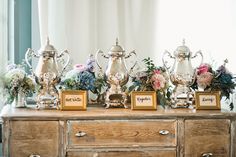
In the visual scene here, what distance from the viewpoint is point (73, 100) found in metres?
2.25

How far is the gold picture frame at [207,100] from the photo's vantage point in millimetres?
2299

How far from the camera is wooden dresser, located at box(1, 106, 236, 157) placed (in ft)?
6.89

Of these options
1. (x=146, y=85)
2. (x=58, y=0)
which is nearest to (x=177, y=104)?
(x=146, y=85)

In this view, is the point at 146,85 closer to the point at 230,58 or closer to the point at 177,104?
the point at 177,104

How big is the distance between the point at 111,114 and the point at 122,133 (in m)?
0.12

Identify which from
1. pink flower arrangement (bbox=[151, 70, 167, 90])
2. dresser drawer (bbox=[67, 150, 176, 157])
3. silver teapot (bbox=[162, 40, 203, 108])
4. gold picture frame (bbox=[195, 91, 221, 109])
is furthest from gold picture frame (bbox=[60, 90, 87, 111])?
gold picture frame (bbox=[195, 91, 221, 109])

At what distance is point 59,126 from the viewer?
2107mm

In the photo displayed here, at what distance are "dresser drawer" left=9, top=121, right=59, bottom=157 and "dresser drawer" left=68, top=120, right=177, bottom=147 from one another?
0.29 feet

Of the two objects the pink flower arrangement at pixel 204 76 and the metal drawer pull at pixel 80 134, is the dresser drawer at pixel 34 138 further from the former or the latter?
the pink flower arrangement at pixel 204 76

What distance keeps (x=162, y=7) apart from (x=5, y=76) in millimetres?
1116

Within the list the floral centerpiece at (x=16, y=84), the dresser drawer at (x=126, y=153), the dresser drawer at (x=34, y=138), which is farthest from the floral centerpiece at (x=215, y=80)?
the floral centerpiece at (x=16, y=84)

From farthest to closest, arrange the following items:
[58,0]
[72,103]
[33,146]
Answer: [58,0]
[72,103]
[33,146]

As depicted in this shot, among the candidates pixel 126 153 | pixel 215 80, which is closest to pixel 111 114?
pixel 126 153

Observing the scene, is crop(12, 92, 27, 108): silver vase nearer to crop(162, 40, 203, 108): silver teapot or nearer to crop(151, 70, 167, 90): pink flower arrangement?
crop(151, 70, 167, 90): pink flower arrangement
